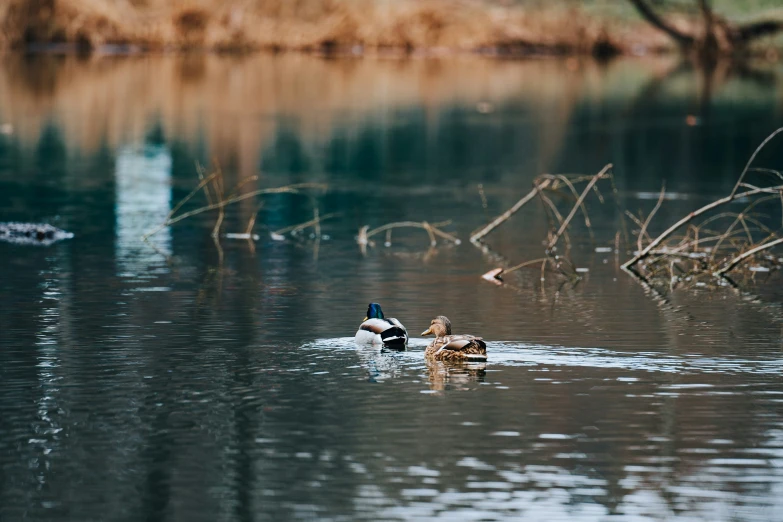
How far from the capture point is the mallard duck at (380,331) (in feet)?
39.7

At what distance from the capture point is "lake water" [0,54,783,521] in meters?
8.99

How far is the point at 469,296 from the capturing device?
49.7ft

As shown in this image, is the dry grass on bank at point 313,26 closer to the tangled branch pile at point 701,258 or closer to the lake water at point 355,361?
the lake water at point 355,361

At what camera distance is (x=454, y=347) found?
38.4 ft

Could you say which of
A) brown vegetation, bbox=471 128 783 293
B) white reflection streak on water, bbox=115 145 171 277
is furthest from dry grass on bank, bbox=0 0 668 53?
brown vegetation, bbox=471 128 783 293

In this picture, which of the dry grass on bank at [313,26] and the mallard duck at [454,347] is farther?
the dry grass on bank at [313,26]

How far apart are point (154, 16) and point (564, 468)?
182 feet

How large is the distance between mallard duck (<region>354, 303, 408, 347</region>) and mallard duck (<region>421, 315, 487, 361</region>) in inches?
10.0

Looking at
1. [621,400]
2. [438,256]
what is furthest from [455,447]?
[438,256]

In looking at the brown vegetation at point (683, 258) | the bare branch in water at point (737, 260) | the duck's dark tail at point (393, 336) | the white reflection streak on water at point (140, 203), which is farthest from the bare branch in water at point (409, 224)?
the duck's dark tail at point (393, 336)

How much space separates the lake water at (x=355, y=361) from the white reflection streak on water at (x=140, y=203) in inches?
3.0

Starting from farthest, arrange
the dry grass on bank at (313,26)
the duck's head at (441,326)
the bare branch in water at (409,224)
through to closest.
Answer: the dry grass on bank at (313,26)
the bare branch in water at (409,224)
the duck's head at (441,326)

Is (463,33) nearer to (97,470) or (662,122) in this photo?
(662,122)

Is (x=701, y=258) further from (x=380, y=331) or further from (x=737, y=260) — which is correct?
(x=380, y=331)
